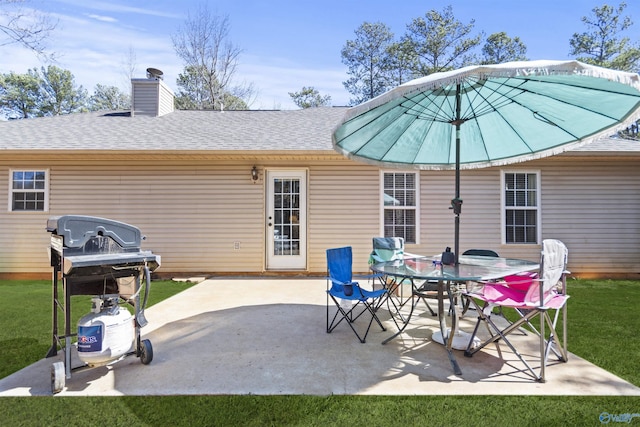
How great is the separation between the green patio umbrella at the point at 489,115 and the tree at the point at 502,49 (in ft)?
63.3

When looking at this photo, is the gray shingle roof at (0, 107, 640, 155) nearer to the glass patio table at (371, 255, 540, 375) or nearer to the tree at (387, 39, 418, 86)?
the glass patio table at (371, 255, 540, 375)

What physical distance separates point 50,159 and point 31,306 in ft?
12.2

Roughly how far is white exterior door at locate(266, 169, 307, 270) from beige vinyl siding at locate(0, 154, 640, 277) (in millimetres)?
157

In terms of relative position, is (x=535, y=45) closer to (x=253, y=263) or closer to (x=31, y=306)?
(x=253, y=263)

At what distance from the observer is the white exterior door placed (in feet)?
22.7

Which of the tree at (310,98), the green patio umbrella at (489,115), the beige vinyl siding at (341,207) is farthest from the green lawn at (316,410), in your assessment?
the tree at (310,98)

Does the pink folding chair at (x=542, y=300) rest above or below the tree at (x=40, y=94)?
below

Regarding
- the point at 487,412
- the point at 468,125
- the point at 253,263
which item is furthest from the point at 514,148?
the point at 253,263

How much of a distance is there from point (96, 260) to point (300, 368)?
1.70m

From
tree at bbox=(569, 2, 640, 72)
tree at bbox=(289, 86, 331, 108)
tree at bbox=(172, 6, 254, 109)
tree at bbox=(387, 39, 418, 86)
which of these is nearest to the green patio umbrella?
tree at bbox=(172, 6, 254, 109)

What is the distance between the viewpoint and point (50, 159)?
22.2ft

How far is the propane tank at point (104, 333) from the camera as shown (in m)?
2.29

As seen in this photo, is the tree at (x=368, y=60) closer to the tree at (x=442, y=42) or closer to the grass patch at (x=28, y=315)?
the tree at (x=442, y=42)

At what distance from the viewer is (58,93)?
25734 millimetres
